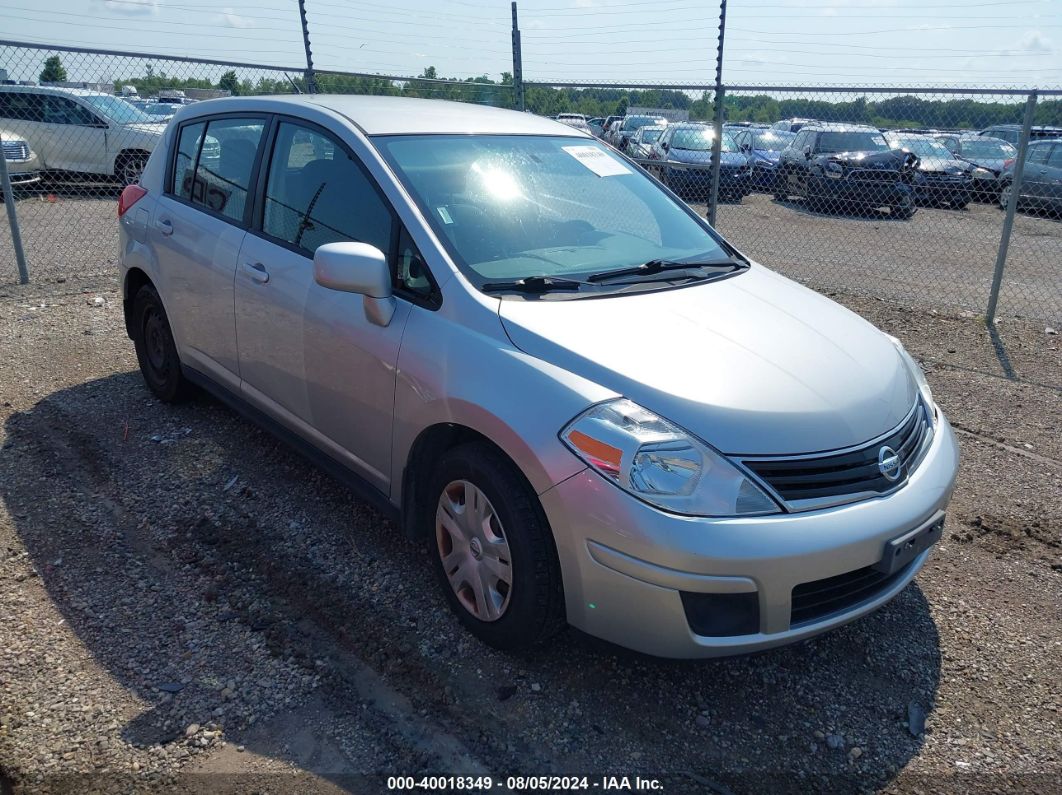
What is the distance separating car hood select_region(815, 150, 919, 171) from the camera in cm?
1416

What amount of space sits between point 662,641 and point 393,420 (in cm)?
128

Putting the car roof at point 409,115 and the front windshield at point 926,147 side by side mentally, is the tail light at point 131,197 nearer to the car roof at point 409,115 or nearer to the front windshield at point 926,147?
the car roof at point 409,115

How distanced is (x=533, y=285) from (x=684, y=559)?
1.20 meters

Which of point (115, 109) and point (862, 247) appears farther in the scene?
point (115, 109)

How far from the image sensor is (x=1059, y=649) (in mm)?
3176

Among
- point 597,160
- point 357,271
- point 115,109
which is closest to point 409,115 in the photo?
point 597,160

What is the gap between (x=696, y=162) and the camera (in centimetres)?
1490

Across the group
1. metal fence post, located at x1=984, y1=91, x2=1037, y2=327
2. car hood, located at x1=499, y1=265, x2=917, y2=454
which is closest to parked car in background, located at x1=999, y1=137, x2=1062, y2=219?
metal fence post, located at x1=984, y1=91, x2=1037, y2=327

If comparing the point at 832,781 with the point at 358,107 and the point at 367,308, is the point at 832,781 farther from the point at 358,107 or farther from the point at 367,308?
the point at 358,107

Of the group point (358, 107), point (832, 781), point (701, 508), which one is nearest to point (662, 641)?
point (701, 508)

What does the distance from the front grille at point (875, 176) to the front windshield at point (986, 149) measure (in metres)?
2.81

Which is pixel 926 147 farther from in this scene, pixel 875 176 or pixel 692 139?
pixel 692 139

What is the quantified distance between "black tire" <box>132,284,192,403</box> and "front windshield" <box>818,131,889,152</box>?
527 inches

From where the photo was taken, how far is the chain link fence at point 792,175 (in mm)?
9688
